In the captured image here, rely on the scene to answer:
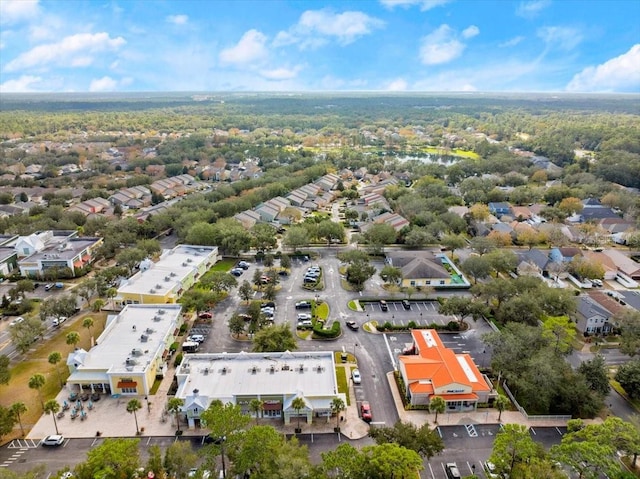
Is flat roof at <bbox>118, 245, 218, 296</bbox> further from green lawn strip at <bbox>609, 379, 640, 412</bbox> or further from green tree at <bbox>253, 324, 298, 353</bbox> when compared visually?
green lawn strip at <bbox>609, 379, 640, 412</bbox>

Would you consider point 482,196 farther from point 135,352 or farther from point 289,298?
point 135,352

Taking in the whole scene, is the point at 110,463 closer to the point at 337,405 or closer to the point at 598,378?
the point at 337,405

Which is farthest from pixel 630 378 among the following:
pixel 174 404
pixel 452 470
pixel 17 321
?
pixel 17 321

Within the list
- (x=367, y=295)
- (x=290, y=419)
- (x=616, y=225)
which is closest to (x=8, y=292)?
(x=290, y=419)

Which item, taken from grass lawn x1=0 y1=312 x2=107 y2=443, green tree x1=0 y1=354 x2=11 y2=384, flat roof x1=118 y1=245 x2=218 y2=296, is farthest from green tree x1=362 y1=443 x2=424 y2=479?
flat roof x1=118 y1=245 x2=218 y2=296

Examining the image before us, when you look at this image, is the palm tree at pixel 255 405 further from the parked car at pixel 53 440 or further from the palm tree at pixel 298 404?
the parked car at pixel 53 440
